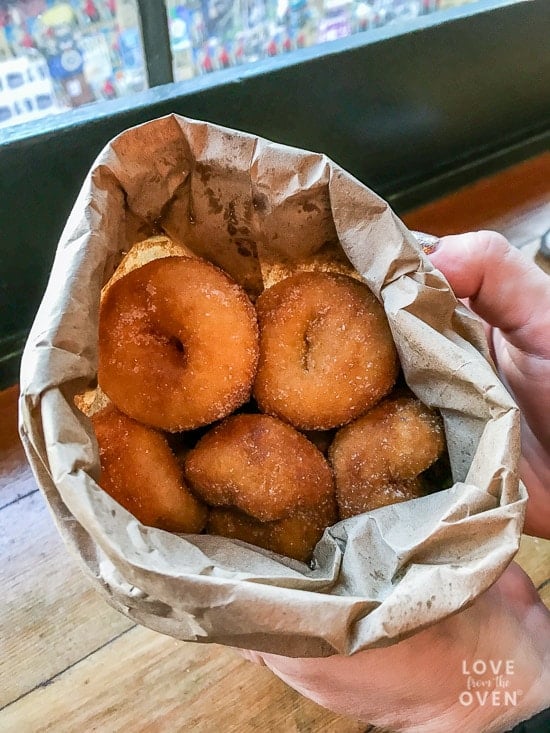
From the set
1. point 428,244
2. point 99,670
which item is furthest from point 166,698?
point 428,244

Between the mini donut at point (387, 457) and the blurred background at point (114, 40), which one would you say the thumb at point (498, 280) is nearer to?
the mini donut at point (387, 457)

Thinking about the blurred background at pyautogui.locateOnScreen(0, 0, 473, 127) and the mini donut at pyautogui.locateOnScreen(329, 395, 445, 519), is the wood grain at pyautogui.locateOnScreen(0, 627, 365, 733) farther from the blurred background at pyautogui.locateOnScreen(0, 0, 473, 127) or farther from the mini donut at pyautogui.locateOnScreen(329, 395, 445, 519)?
the blurred background at pyautogui.locateOnScreen(0, 0, 473, 127)

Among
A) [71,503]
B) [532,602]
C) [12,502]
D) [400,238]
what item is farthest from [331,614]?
[12,502]

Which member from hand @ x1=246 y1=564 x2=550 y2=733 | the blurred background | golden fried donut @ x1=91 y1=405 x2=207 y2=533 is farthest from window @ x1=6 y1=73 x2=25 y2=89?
hand @ x1=246 y1=564 x2=550 y2=733

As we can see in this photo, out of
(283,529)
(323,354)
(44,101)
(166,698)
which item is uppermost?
(44,101)

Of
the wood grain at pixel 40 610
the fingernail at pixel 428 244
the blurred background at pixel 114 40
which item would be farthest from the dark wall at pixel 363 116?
the fingernail at pixel 428 244

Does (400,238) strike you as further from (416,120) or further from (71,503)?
(416,120)

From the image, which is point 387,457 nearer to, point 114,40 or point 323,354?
point 323,354
